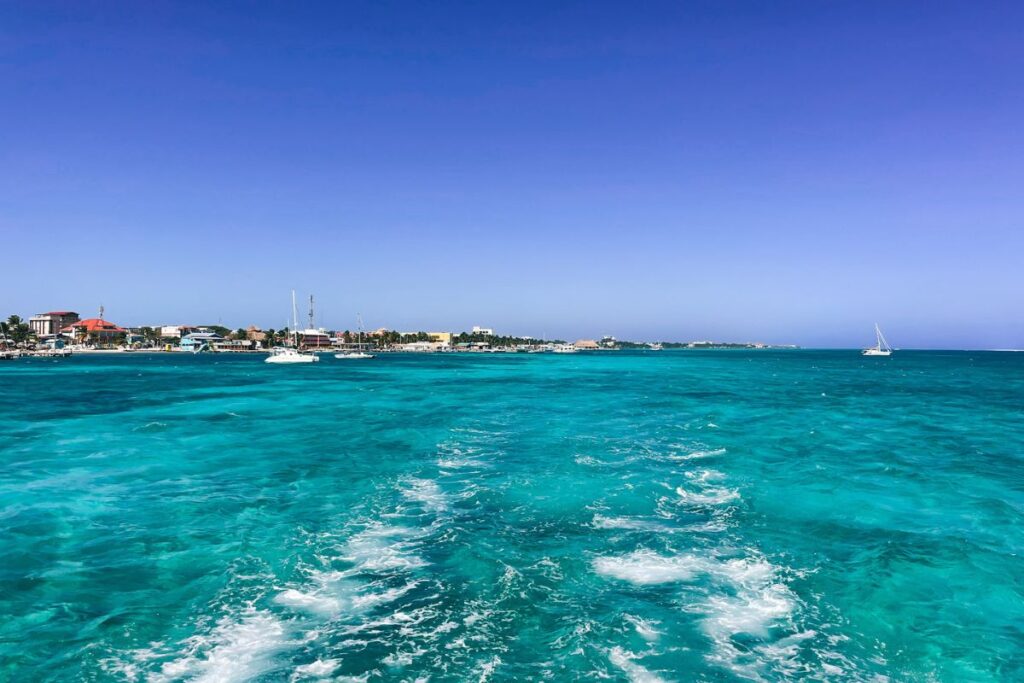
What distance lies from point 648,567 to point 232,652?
8.76 meters

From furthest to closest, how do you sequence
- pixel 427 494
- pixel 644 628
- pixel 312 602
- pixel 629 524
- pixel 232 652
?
pixel 427 494 → pixel 629 524 → pixel 312 602 → pixel 644 628 → pixel 232 652

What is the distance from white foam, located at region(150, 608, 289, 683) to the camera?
28.3 ft

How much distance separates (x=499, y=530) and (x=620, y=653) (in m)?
6.43

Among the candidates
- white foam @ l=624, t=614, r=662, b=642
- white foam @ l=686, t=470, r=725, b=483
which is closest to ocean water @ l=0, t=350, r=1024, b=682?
white foam @ l=624, t=614, r=662, b=642

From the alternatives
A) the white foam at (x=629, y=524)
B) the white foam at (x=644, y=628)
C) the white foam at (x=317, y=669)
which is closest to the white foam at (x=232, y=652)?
the white foam at (x=317, y=669)

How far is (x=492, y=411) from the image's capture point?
44.4 metres

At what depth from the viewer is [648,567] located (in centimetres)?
1286

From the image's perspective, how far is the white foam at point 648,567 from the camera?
40.2 feet

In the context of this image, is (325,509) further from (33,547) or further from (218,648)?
(218,648)

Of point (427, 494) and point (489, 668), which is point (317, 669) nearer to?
point (489, 668)

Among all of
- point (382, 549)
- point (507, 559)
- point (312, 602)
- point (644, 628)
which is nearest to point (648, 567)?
point (644, 628)

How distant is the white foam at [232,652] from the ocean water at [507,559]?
2.1 inches

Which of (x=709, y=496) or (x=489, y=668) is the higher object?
(x=489, y=668)

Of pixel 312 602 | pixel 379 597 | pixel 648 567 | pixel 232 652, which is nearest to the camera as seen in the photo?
pixel 232 652
